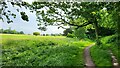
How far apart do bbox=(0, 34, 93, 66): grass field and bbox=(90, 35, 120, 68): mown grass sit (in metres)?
0.28

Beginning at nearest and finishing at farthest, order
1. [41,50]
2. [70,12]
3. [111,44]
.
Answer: [41,50]
[111,44]
[70,12]

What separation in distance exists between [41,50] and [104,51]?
147cm

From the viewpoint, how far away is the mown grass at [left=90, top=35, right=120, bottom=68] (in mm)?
6891

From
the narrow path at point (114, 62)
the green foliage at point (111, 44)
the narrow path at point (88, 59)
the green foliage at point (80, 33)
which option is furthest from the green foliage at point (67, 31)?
the narrow path at point (114, 62)

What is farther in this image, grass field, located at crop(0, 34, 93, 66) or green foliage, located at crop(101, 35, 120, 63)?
green foliage, located at crop(101, 35, 120, 63)

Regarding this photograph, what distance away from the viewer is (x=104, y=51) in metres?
6.98

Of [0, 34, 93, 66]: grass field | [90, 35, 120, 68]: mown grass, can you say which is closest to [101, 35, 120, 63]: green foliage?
[90, 35, 120, 68]: mown grass

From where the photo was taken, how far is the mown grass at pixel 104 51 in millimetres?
6891

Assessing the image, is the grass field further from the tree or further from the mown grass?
the tree

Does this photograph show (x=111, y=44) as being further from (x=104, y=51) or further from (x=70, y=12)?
(x=70, y=12)

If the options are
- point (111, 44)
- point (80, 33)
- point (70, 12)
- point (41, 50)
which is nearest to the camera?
point (41, 50)

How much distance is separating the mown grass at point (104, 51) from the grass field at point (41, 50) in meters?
0.28

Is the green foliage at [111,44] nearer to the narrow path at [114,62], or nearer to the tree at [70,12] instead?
the narrow path at [114,62]

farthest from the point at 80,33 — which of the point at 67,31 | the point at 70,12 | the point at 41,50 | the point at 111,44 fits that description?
the point at 41,50
